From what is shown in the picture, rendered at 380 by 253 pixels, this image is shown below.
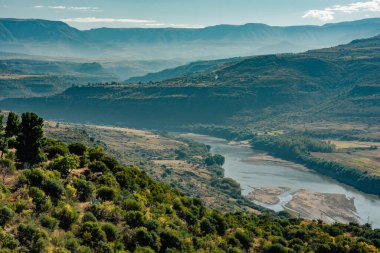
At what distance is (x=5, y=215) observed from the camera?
30484mm

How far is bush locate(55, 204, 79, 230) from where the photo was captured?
34.2 m

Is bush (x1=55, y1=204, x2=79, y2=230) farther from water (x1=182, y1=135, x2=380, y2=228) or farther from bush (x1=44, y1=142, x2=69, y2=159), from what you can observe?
water (x1=182, y1=135, x2=380, y2=228)

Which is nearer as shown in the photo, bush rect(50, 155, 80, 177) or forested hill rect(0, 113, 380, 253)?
forested hill rect(0, 113, 380, 253)

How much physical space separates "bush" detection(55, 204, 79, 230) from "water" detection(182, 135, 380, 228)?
314ft

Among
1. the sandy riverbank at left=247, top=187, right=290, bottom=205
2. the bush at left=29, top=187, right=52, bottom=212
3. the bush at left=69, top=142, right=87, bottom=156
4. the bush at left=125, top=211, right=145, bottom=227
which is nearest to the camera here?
the bush at left=29, top=187, right=52, bottom=212

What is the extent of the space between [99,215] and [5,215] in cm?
873

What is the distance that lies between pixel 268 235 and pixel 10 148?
1093 inches

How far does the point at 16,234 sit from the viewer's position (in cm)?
3002

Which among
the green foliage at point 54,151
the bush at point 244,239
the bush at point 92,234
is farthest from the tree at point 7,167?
the bush at point 244,239

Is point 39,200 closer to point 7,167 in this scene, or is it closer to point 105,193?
point 7,167

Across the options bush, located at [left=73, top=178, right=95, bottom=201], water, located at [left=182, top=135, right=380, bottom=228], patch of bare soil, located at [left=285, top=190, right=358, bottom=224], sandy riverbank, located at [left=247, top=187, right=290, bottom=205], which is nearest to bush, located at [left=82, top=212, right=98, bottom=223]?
bush, located at [left=73, top=178, right=95, bottom=201]

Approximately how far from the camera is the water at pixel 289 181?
13062 centimetres

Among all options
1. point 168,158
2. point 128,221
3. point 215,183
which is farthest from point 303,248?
point 168,158

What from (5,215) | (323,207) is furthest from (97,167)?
(323,207)
